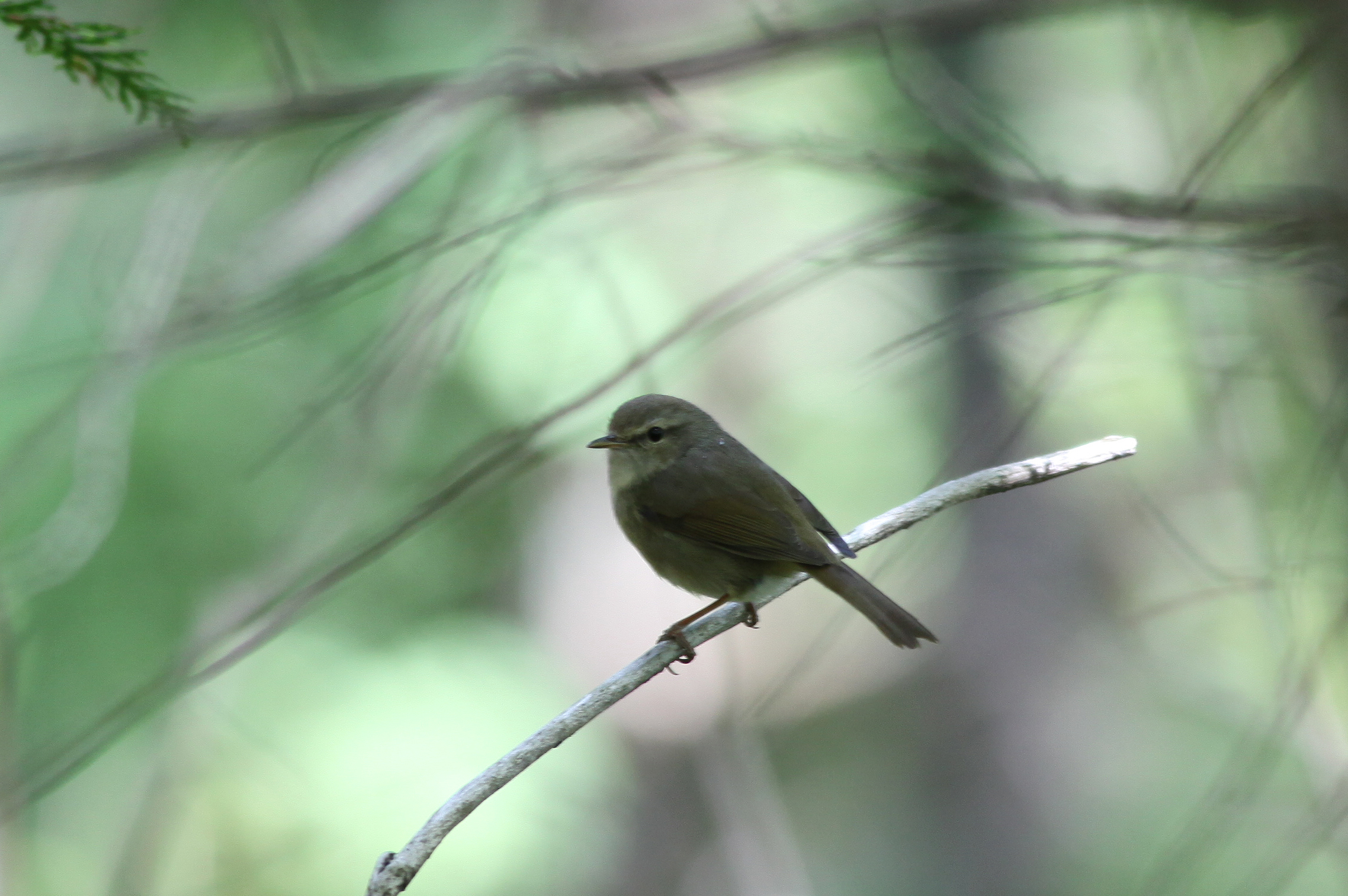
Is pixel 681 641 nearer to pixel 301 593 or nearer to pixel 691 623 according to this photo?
pixel 691 623

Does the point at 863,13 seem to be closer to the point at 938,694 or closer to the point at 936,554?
the point at 936,554

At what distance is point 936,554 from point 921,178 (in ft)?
3.15

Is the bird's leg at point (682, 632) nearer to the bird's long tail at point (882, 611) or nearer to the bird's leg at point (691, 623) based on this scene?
the bird's leg at point (691, 623)

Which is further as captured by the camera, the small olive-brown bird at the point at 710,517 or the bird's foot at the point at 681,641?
the small olive-brown bird at the point at 710,517

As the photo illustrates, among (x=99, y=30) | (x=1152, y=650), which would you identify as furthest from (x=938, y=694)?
(x=99, y=30)

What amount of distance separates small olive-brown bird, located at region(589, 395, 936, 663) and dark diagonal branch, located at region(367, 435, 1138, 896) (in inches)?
3.3

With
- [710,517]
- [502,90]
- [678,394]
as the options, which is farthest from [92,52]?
[678,394]

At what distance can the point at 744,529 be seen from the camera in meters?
2.93

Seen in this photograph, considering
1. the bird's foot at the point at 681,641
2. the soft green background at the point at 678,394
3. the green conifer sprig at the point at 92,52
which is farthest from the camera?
the bird's foot at the point at 681,641

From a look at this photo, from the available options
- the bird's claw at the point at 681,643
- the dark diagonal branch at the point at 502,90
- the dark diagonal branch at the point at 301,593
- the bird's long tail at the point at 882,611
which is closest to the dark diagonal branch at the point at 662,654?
the bird's claw at the point at 681,643

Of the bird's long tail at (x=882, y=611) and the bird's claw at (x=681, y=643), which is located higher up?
the bird's claw at (x=681, y=643)

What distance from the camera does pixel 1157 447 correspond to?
5.28 m

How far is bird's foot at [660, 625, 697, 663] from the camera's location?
8.45 ft

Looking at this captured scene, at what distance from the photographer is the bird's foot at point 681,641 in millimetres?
2576
